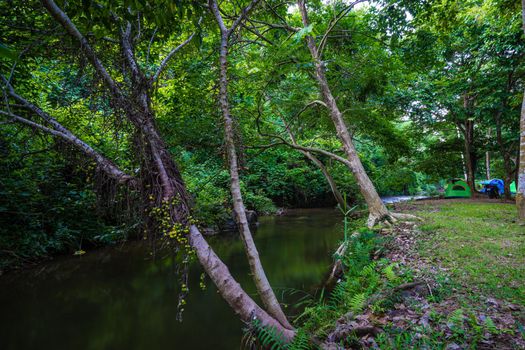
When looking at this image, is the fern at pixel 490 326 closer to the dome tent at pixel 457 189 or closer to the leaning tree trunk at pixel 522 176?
the leaning tree trunk at pixel 522 176

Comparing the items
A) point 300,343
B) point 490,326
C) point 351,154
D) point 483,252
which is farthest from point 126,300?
point 351,154

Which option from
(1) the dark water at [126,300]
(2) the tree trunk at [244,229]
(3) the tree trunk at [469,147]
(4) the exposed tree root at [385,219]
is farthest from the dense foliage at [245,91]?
(4) the exposed tree root at [385,219]

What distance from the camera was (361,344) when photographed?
116 inches

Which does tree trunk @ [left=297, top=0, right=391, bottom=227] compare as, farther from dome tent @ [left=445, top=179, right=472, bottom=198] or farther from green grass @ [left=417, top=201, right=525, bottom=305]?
dome tent @ [left=445, top=179, right=472, bottom=198]

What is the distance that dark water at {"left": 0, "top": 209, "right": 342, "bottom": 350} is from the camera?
468 cm

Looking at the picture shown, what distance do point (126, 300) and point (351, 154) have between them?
23.6ft

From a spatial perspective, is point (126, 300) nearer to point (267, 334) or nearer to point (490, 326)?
point (267, 334)

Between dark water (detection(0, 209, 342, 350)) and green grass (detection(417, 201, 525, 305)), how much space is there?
275 cm

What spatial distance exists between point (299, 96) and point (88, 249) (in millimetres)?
9290

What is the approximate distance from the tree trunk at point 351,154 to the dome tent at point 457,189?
35.2 feet

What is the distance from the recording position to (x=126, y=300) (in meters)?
6.25

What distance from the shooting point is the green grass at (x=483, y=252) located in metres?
3.59

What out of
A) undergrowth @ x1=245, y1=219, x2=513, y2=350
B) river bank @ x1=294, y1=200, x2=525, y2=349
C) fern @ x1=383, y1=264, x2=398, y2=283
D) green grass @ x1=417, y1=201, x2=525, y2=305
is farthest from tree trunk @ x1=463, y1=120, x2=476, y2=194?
fern @ x1=383, y1=264, x2=398, y2=283

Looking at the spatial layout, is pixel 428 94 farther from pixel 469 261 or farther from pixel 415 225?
pixel 469 261
